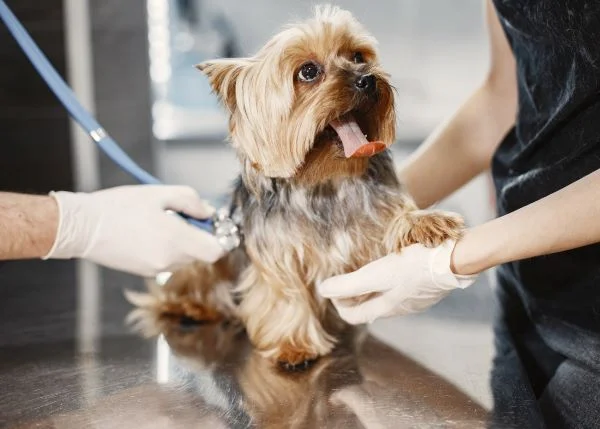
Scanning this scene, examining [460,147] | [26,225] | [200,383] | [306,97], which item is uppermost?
[306,97]

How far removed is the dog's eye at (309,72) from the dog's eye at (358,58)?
86 millimetres

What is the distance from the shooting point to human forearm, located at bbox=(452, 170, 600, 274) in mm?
1248

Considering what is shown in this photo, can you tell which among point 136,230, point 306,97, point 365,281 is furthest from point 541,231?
point 136,230

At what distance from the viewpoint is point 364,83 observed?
4.51 feet

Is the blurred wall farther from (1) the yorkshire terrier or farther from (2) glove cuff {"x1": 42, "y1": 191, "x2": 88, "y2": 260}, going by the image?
(1) the yorkshire terrier

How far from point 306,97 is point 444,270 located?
393mm

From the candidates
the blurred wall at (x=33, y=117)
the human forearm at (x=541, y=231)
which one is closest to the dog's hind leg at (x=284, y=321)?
the human forearm at (x=541, y=231)

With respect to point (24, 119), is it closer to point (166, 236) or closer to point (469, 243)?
point (166, 236)

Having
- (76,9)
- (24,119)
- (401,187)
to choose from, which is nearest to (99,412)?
(401,187)

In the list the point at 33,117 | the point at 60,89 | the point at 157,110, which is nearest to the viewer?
the point at 60,89

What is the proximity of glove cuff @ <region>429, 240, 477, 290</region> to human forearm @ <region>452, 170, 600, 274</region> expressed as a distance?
0.04 ft

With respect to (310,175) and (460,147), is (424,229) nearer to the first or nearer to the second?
(310,175)

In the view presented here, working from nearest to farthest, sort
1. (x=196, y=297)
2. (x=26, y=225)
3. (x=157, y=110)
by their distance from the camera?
(x=26, y=225)
(x=196, y=297)
(x=157, y=110)

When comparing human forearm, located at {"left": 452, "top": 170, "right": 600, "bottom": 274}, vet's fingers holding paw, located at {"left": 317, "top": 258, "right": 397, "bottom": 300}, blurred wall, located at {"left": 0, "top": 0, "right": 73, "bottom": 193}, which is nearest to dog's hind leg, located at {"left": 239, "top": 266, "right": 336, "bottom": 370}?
vet's fingers holding paw, located at {"left": 317, "top": 258, "right": 397, "bottom": 300}
